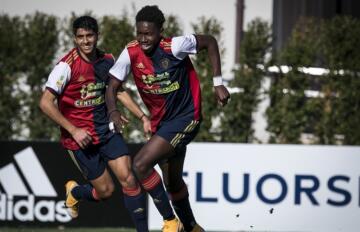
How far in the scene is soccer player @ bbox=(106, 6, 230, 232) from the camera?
30.8 ft

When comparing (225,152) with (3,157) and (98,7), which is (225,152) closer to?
(3,157)

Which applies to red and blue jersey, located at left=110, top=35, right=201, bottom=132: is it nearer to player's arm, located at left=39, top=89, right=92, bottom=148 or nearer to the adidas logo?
player's arm, located at left=39, top=89, right=92, bottom=148

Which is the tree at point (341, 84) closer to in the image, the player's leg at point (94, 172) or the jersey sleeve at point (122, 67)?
the player's leg at point (94, 172)

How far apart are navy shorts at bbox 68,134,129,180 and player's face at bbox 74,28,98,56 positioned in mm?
907

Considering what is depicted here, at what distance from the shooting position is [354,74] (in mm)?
14469

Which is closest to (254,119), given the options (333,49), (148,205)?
(333,49)

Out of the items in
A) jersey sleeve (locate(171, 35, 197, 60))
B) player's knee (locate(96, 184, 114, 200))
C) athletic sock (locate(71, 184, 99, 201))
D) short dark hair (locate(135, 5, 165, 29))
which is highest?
short dark hair (locate(135, 5, 165, 29))

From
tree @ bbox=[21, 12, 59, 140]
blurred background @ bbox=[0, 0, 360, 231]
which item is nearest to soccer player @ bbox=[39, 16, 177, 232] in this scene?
blurred background @ bbox=[0, 0, 360, 231]

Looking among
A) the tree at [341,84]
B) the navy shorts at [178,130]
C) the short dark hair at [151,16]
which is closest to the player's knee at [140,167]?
the navy shorts at [178,130]

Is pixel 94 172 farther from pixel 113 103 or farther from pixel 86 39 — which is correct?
Result: pixel 86 39

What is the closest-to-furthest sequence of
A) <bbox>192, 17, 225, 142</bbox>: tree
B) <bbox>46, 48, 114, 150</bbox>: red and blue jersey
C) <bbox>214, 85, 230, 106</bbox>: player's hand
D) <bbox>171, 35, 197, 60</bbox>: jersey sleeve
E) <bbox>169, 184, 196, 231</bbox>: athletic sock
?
<bbox>214, 85, 230, 106</bbox>: player's hand → <bbox>171, 35, 197, 60</bbox>: jersey sleeve → <bbox>46, 48, 114, 150</bbox>: red and blue jersey → <bbox>169, 184, 196, 231</bbox>: athletic sock → <bbox>192, 17, 225, 142</bbox>: tree

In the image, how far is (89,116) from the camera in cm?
997

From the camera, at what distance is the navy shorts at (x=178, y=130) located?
31.4 feet

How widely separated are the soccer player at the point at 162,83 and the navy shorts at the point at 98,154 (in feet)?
1.35
